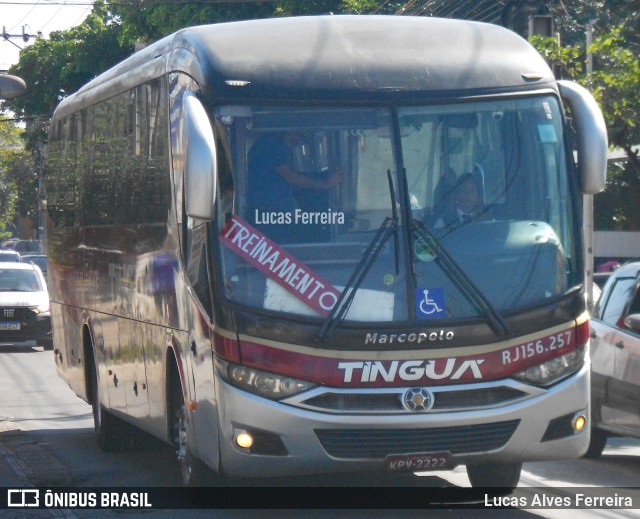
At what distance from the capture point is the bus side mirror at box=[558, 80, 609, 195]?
26.3 feet

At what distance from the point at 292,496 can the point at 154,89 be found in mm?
2983

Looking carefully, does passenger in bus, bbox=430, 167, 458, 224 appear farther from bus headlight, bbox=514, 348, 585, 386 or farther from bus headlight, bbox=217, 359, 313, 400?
bus headlight, bbox=217, 359, 313, 400

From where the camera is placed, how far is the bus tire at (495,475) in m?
8.71

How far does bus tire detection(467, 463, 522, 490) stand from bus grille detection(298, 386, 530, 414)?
1308 mm

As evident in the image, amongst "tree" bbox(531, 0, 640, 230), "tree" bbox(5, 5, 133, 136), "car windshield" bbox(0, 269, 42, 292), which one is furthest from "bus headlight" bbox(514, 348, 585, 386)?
"tree" bbox(5, 5, 133, 136)

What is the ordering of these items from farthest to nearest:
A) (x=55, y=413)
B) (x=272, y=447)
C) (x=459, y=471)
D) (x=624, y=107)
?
(x=624, y=107)
(x=55, y=413)
(x=459, y=471)
(x=272, y=447)

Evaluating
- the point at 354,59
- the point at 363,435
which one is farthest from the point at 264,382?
the point at 354,59

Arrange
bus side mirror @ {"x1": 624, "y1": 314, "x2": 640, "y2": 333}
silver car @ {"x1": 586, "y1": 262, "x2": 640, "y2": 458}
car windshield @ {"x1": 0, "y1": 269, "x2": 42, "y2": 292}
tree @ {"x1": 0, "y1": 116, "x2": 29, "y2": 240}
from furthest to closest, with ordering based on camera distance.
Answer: tree @ {"x1": 0, "y1": 116, "x2": 29, "y2": 240}
car windshield @ {"x1": 0, "y1": 269, "x2": 42, "y2": 292}
silver car @ {"x1": 586, "y1": 262, "x2": 640, "y2": 458}
bus side mirror @ {"x1": 624, "y1": 314, "x2": 640, "y2": 333}

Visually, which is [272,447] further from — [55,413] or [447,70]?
[55,413]

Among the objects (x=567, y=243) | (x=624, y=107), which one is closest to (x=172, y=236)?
(x=567, y=243)

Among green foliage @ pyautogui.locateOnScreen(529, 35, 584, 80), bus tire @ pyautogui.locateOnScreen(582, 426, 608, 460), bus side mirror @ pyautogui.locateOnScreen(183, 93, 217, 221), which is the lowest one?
bus tire @ pyautogui.locateOnScreen(582, 426, 608, 460)

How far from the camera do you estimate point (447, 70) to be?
8.03m

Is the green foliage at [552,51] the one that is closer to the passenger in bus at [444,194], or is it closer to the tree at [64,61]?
the passenger in bus at [444,194]

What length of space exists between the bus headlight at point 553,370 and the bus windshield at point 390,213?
→ 356 mm
